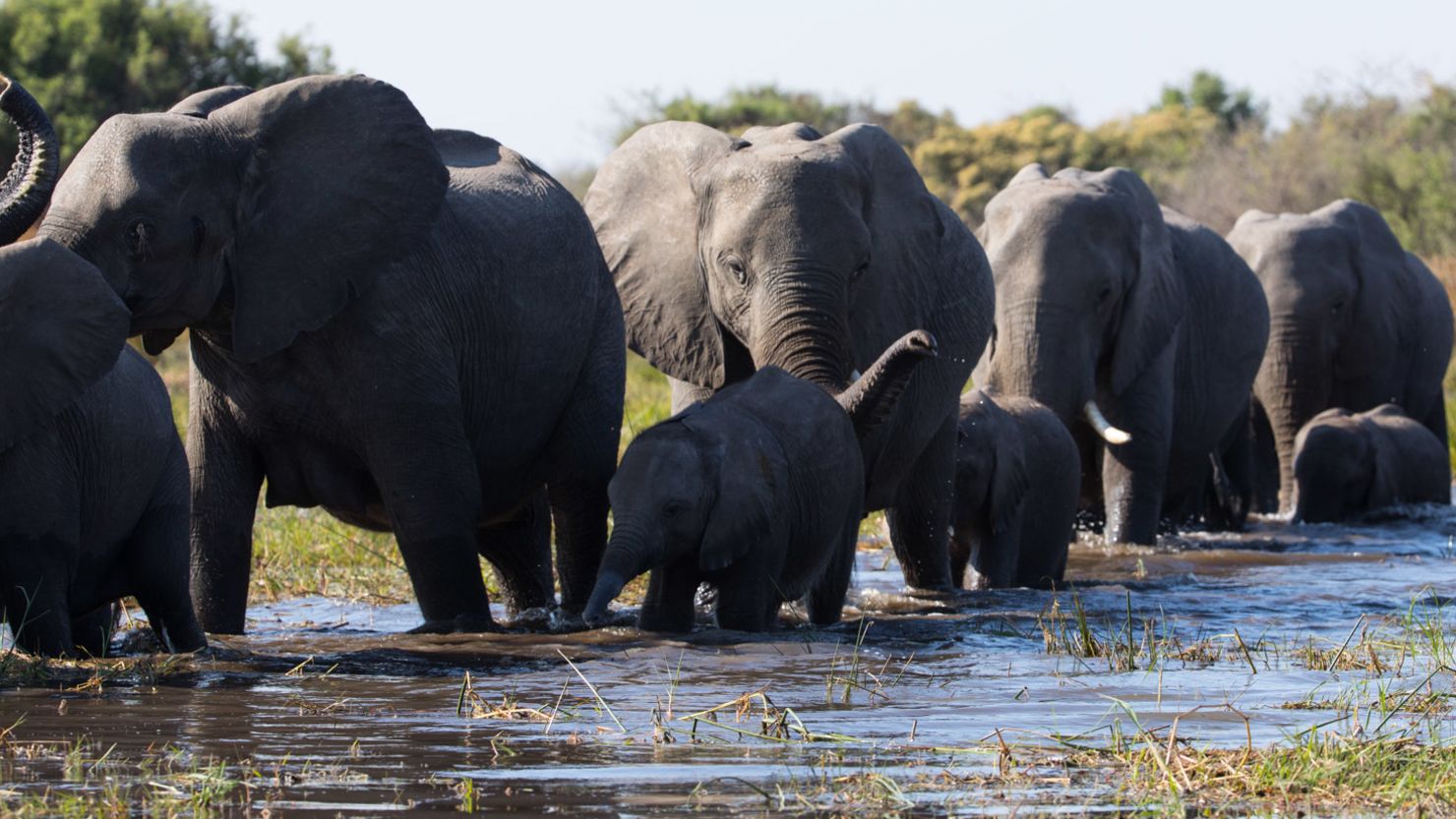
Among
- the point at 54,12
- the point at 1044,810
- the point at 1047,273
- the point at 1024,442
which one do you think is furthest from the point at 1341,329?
the point at 54,12

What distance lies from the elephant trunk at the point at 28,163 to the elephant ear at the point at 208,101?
48cm

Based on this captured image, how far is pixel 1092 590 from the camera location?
9.65 metres

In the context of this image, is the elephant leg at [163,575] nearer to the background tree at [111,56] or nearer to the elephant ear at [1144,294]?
the elephant ear at [1144,294]

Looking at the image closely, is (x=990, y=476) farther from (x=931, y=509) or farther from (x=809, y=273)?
(x=809, y=273)

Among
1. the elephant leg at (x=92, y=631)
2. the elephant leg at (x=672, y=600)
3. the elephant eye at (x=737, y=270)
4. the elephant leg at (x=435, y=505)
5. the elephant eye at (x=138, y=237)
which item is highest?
the elephant eye at (x=737, y=270)

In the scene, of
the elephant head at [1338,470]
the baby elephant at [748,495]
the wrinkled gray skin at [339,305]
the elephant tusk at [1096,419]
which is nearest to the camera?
the wrinkled gray skin at [339,305]

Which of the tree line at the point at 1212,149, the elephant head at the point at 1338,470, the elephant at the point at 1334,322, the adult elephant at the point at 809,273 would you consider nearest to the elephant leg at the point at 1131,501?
the elephant head at the point at 1338,470

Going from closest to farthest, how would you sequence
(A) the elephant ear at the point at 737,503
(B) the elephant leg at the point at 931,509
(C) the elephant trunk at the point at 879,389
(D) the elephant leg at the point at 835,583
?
(A) the elephant ear at the point at 737,503
(C) the elephant trunk at the point at 879,389
(D) the elephant leg at the point at 835,583
(B) the elephant leg at the point at 931,509

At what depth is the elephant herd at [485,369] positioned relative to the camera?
21.1 ft

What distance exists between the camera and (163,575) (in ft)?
22.8

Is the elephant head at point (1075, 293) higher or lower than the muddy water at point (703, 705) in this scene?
higher

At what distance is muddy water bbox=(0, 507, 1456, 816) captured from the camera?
15.3 ft

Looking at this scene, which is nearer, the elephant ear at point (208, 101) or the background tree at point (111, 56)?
the elephant ear at point (208, 101)

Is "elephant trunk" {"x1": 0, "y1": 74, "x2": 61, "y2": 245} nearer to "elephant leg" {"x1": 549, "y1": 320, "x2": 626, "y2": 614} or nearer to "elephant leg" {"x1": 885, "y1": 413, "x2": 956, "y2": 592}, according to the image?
"elephant leg" {"x1": 549, "y1": 320, "x2": 626, "y2": 614}
